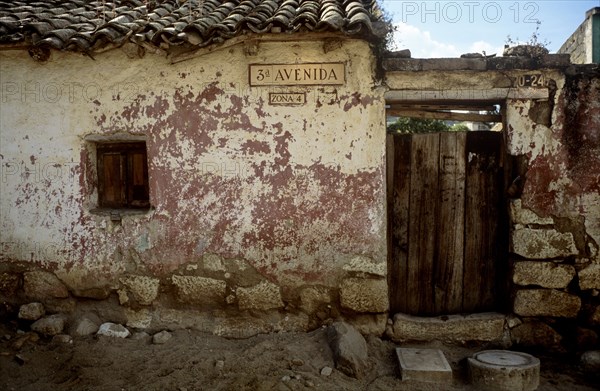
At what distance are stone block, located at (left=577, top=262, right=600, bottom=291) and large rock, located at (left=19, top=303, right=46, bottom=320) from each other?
194 inches

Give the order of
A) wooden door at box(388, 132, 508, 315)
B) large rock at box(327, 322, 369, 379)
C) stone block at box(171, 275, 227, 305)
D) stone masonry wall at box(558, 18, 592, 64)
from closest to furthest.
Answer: large rock at box(327, 322, 369, 379) < stone block at box(171, 275, 227, 305) < wooden door at box(388, 132, 508, 315) < stone masonry wall at box(558, 18, 592, 64)

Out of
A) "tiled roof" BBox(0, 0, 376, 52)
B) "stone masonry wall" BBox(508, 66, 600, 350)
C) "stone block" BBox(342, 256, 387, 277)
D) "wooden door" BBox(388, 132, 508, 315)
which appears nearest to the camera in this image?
"tiled roof" BBox(0, 0, 376, 52)

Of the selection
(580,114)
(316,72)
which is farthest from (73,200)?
(580,114)

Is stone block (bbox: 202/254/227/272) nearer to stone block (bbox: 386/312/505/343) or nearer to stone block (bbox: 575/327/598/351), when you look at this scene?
stone block (bbox: 386/312/505/343)

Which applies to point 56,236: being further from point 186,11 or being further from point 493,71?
point 493,71

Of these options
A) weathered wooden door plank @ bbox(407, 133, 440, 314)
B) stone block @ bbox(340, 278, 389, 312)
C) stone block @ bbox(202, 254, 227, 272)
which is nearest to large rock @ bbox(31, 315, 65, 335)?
stone block @ bbox(202, 254, 227, 272)

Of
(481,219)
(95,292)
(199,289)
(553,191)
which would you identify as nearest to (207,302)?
(199,289)

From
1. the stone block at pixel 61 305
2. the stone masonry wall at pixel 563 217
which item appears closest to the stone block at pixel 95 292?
the stone block at pixel 61 305

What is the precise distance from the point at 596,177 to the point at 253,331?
130 inches

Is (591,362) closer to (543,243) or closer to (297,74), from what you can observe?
(543,243)

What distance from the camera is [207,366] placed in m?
3.73

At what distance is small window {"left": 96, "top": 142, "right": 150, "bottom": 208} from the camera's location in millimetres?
4570

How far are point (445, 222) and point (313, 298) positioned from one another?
1.45 metres

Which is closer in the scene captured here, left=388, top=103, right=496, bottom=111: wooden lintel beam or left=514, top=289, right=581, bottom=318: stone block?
left=514, top=289, right=581, bottom=318: stone block
